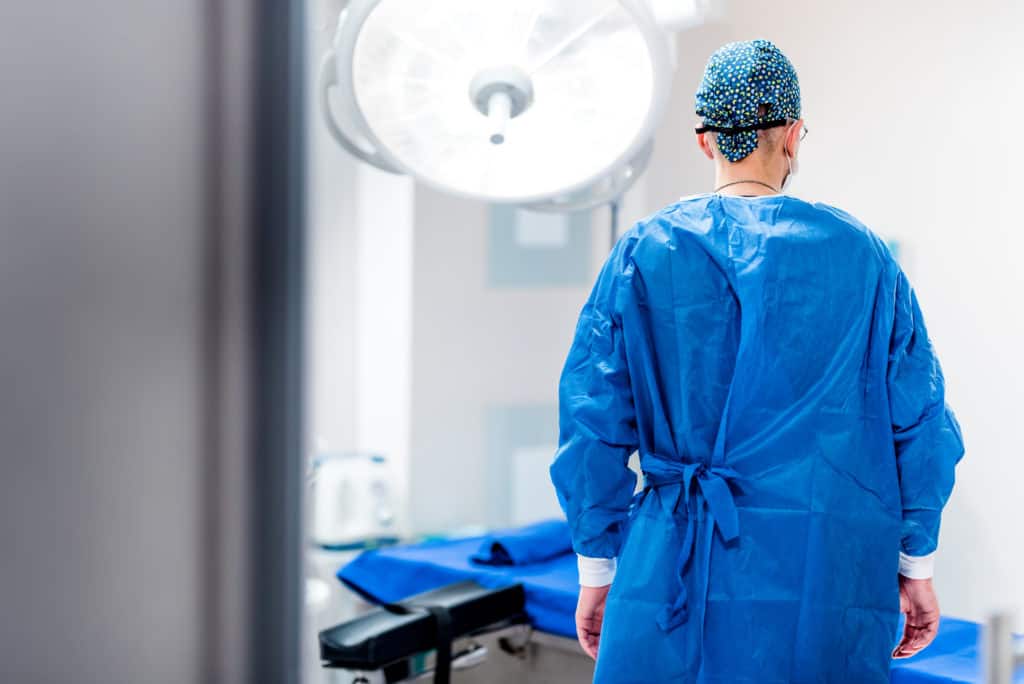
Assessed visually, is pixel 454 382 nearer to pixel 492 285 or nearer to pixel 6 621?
pixel 492 285

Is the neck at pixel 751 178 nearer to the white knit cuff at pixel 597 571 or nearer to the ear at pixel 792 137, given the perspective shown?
the ear at pixel 792 137

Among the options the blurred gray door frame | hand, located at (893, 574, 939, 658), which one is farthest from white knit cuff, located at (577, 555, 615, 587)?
the blurred gray door frame

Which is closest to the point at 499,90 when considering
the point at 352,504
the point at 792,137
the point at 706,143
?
the point at 706,143

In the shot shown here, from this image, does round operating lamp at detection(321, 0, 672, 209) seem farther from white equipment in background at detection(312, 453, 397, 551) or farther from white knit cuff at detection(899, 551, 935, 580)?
white equipment in background at detection(312, 453, 397, 551)

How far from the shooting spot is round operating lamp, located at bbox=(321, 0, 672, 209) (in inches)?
56.7

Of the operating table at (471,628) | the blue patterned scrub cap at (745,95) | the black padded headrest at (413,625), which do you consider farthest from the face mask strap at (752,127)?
the black padded headrest at (413,625)

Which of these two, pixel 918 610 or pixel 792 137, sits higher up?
pixel 792 137

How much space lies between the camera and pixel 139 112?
32 centimetres

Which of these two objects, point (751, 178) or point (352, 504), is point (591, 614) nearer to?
point (751, 178)

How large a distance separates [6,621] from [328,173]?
2631 mm

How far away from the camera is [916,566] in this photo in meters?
1.26

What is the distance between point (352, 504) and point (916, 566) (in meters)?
1.58

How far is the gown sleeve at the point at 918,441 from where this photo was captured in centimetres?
124

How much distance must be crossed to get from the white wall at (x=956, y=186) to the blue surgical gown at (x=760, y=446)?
89 centimetres
